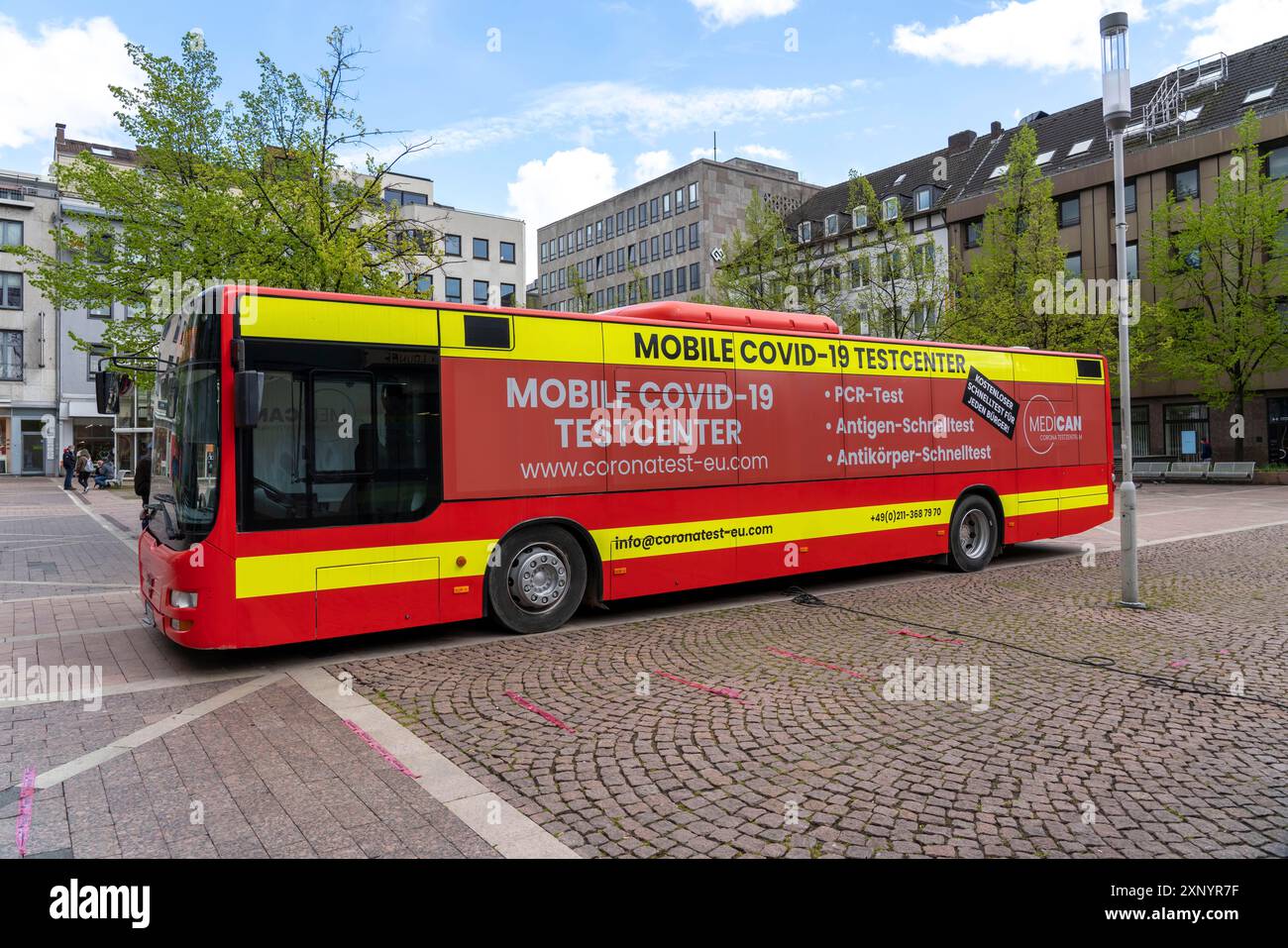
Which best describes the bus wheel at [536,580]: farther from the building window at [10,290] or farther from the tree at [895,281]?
the building window at [10,290]

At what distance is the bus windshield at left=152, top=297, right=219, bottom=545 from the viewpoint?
636 centimetres

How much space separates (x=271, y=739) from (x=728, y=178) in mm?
63694

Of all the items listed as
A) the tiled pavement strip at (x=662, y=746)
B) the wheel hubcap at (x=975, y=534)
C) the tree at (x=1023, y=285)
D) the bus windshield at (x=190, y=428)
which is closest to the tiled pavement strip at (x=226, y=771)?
the tiled pavement strip at (x=662, y=746)

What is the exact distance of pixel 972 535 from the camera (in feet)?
38.4

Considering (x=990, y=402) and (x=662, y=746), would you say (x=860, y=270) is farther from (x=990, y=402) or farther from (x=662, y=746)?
(x=662, y=746)

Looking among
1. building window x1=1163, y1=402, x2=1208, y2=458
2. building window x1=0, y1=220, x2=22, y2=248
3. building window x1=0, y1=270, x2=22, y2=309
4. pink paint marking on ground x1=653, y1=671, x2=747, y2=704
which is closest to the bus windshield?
pink paint marking on ground x1=653, y1=671, x2=747, y2=704

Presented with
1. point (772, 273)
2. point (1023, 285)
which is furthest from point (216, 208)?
point (1023, 285)

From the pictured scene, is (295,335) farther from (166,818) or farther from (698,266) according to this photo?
(698,266)

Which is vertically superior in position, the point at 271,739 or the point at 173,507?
the point at 173,507

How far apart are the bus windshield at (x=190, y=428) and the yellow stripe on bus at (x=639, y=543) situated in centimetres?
64

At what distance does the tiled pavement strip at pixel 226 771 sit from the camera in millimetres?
3574

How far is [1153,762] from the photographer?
4.31 m
